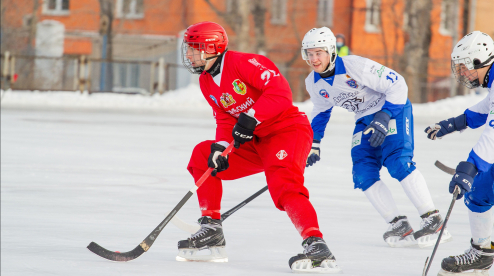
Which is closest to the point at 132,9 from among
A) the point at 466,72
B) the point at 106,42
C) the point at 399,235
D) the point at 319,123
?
the point at 106,42

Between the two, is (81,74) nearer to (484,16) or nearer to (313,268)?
(313,268)

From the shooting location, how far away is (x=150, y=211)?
4383mm

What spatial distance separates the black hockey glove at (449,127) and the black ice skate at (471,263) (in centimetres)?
63

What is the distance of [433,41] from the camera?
87.3ft

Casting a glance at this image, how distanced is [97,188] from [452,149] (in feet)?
Result: 16.5

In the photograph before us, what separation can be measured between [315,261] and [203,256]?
62 cm

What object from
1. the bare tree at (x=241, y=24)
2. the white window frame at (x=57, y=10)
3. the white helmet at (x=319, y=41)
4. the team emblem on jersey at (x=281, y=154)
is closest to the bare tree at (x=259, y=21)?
the bare tree at (x=241, y=24)

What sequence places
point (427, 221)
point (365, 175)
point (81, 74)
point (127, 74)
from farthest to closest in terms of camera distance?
point (127, 74) → point (81, 74) → point (365, 175) → point (427, 221)

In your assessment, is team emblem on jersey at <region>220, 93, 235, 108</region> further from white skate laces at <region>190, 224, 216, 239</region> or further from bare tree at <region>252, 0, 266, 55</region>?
bare tree at <region>252, 0, 266, 55</region>

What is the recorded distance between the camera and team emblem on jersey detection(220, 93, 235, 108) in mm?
3272

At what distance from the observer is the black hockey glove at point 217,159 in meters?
3.12

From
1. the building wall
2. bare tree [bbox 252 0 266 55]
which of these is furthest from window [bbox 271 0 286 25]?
the building wall

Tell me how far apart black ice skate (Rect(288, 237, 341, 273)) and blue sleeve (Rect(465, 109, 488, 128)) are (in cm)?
104

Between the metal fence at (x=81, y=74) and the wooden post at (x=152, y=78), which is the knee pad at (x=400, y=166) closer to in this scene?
the metal fence at (x=81, y=74)
